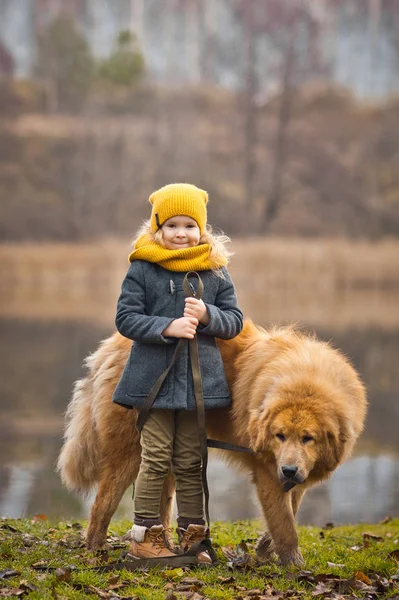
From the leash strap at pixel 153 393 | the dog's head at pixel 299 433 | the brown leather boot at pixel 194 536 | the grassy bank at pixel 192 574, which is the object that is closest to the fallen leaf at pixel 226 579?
the grassy bank at pixel 192 574

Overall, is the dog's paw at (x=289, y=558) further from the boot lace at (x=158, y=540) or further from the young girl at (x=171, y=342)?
the boot lace at (x=158, y=540)

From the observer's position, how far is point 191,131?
160 ft

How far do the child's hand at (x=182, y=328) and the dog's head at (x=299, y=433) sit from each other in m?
0.56

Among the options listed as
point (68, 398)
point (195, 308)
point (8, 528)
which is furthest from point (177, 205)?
point (68, 398)

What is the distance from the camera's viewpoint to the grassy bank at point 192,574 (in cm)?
418

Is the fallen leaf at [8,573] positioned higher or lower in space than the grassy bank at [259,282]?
higher

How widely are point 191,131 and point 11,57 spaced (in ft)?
37.6

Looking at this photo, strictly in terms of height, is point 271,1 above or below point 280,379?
above

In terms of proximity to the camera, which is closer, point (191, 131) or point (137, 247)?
point (137, 247)

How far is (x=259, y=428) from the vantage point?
464 cm

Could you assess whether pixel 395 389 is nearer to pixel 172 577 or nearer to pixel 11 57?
pixel 172 577

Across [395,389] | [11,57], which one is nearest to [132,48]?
[11,57]

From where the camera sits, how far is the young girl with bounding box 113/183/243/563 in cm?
459

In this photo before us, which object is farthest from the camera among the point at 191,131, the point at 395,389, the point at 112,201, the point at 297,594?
the point at 191,131
